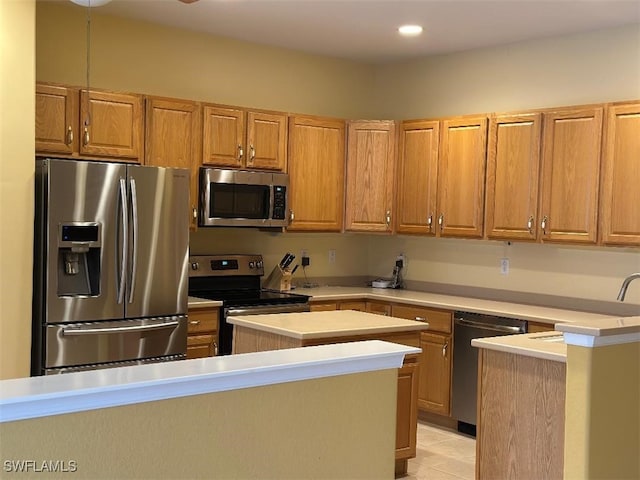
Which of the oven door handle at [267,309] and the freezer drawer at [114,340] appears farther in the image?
the oven door handle at [267,309]

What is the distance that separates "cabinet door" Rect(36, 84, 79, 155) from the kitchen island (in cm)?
150

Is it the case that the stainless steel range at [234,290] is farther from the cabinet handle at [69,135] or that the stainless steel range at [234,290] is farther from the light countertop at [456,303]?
the cabinet handle at [69,135]

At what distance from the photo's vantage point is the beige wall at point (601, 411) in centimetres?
297

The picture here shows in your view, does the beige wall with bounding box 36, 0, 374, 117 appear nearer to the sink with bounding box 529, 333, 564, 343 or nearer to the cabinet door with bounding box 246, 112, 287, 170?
the cabinet door with bounding box 246, 112, 287, 170

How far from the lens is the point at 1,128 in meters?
3.92

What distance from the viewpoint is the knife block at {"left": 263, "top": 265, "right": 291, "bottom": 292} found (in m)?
5.73

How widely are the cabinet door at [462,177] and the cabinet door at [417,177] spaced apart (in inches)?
3.1

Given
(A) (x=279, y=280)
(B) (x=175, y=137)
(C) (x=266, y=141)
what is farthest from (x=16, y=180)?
(A) (x=279, y=280)

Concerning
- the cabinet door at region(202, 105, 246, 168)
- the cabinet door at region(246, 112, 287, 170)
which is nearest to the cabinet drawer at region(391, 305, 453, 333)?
the cabinet door at region(246, 112, 287, 170)

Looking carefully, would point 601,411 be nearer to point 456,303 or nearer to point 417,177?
point 456,303

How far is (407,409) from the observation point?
4.04 meters

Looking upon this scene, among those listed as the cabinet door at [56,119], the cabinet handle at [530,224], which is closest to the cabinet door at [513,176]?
the cabinet handle at [530,224]

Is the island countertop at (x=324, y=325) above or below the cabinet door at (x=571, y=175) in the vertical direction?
below

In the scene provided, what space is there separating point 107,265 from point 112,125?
94 cm
